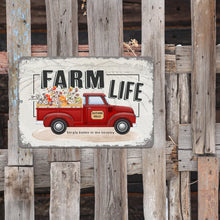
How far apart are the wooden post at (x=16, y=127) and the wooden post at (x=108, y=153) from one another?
700 millimetres

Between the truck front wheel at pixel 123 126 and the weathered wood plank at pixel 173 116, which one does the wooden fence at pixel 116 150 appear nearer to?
the weathered wood plank at pixel 173 116

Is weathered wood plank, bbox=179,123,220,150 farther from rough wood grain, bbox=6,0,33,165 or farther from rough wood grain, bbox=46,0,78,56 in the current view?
rough wood grain, bbox=6,0,33,165

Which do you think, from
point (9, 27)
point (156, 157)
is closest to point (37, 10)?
point (9, 27)

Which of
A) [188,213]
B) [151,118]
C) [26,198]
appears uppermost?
[151,118]

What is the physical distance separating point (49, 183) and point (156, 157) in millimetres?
1208

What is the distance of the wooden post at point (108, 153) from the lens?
3182 mm

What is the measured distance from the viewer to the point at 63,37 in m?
3.15

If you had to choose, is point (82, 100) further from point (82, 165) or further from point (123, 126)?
point (82, 165)

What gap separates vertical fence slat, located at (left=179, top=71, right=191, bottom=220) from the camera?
3277mm

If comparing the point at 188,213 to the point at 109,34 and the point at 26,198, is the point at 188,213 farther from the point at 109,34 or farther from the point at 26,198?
the point at 109,34

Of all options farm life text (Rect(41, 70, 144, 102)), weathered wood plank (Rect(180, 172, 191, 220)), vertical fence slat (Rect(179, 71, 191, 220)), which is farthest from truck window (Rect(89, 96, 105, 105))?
weathered wood plank (Rect(180, 172, 191, 220))

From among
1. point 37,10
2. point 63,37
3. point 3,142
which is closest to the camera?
point 63,37

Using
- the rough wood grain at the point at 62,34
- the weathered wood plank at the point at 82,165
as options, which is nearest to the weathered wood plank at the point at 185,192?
the weathered wood plank at the point at 82,165

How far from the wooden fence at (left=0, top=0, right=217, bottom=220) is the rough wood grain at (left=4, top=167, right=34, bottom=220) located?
10mm
